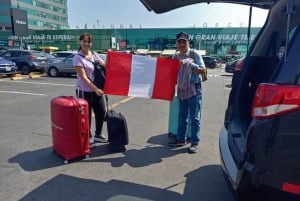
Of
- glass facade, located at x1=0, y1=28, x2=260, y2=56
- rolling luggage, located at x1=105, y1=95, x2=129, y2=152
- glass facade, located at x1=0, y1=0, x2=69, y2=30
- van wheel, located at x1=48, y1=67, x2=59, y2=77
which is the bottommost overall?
van wheel, located at x1=48, y1=67, x2=59, y2=77

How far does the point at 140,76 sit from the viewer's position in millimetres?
4562

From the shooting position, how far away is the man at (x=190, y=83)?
14.6 feet

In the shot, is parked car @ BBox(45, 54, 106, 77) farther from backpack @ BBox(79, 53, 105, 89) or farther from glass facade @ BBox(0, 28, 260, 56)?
glass facade @ BBox(0, 28, 260, 56)

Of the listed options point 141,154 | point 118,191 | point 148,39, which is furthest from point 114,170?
point 148,39

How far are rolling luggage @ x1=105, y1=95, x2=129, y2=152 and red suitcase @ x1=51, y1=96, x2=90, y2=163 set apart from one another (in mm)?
401

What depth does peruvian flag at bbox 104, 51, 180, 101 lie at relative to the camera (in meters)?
4.52

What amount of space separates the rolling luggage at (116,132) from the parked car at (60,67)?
44.6 ft

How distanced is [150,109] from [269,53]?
5372mm

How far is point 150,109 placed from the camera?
27.2 feet

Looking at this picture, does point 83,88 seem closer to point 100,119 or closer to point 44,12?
point 100,119

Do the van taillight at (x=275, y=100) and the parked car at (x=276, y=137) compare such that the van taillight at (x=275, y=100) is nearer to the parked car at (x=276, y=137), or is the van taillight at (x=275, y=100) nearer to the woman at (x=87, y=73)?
the parked car at (x=276, y=137)

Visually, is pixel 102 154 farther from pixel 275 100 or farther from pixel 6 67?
pixel 6 67

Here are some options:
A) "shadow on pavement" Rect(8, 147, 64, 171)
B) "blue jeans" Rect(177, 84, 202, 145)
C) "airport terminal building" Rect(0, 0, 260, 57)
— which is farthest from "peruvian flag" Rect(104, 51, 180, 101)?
"airport terminal building" Rect(0, 0, 260, 57)

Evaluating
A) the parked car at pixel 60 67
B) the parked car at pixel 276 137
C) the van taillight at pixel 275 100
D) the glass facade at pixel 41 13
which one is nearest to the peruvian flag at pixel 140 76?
the parked car at pixel 276 137
